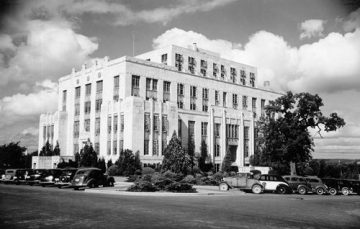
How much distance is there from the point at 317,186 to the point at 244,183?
286 inches

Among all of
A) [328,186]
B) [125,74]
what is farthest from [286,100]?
[125,74]

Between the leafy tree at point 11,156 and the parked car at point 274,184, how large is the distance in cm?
5445

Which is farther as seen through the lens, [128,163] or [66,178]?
[128,163]

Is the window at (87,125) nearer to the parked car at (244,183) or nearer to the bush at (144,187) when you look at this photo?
the parked car at (244,183)

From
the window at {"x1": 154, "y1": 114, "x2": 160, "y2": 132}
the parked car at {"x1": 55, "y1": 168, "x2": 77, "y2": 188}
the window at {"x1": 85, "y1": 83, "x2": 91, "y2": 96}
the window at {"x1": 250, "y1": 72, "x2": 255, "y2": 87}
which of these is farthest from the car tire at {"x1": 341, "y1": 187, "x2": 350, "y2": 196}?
the window at {"x1": 250, "y1": 72, "x2": 255, "y2": 87}

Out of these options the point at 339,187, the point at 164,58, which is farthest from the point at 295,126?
the point at 164,58

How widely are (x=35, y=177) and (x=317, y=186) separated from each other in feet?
87.2

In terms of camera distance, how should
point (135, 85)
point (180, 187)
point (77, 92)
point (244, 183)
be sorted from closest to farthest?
point (180, 187) < point (244, 183) < point (135, 85) < point (77, 92)

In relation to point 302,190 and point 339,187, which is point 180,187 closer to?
point 302,190

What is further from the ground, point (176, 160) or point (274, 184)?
point (176, 160)

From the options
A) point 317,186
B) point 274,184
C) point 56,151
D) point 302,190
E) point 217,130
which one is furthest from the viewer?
point 217,130

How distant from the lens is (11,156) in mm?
72625

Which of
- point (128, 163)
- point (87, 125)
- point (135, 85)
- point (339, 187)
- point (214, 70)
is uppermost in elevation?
point (214, 70)

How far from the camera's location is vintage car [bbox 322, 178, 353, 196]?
1400 inches
